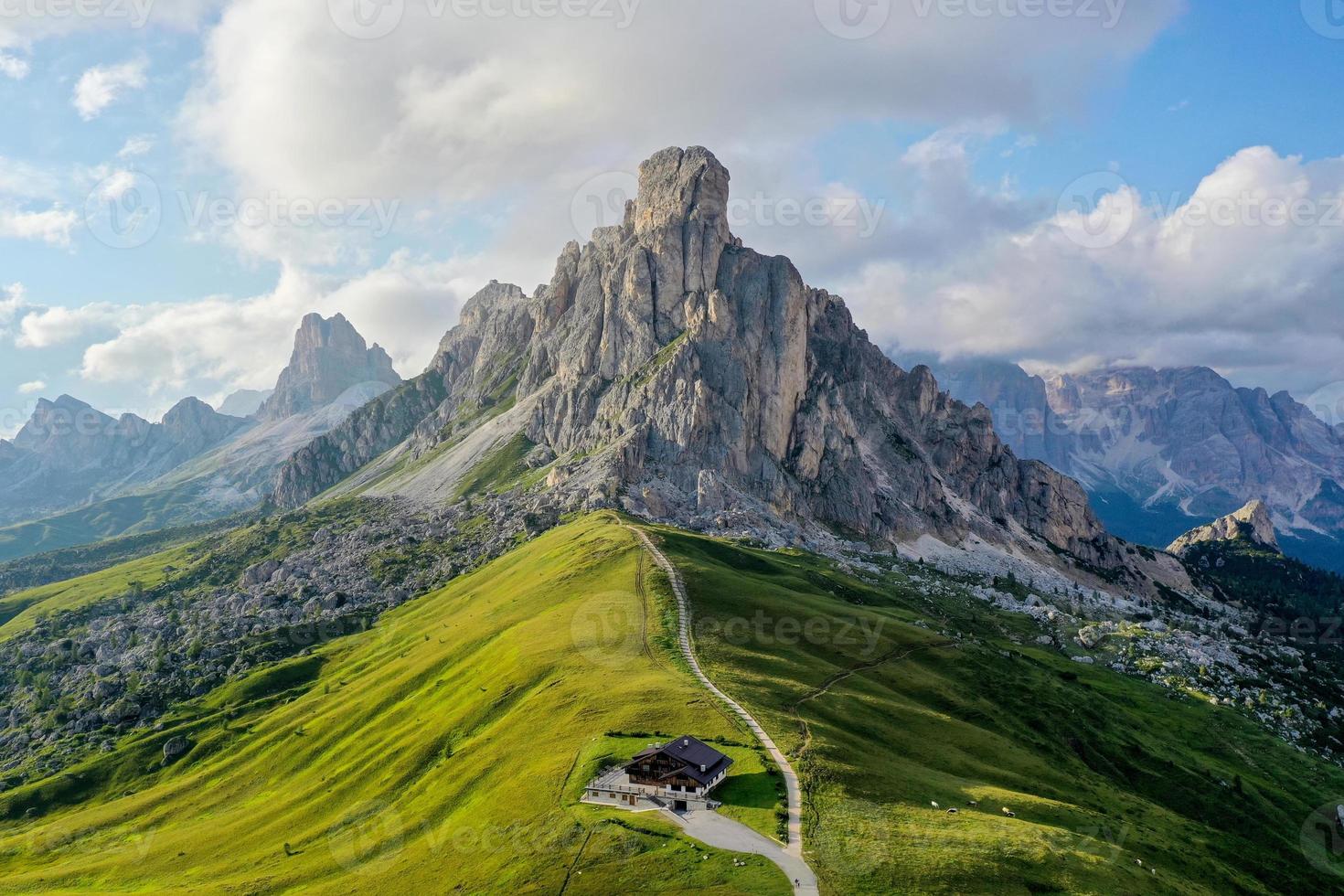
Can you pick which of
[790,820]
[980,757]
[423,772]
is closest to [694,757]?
[790,820]

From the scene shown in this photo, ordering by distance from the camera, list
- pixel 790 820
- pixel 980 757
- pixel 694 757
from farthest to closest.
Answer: pixel 980 757, pixel 694 757, pixel 790 820

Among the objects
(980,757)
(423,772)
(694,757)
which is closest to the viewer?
(694,757)

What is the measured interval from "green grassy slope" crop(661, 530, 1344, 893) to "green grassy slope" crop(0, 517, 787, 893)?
1017 cm

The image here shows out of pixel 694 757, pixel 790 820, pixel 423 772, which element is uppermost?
pixel 694 757

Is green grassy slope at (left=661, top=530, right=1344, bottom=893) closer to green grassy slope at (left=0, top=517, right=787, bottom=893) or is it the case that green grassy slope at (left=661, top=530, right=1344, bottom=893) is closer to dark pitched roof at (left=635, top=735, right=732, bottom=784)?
dark pitched roof at (left=635, top=735, right=732, bottom=784)

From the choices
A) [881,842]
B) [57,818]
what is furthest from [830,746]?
[57,818]

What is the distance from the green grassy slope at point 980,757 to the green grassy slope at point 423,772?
10.2 m

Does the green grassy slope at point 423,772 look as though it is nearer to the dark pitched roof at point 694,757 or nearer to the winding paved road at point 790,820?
the winding paved road at point 790,820

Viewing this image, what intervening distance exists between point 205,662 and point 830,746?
167484 millimetres

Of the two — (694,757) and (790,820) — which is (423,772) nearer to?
(694,757)

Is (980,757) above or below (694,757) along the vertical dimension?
below

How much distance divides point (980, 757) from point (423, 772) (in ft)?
230

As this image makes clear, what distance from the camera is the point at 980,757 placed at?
330 ft

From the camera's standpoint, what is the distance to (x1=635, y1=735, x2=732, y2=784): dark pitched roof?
66.6 metres
